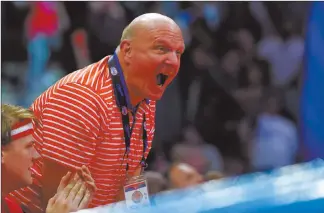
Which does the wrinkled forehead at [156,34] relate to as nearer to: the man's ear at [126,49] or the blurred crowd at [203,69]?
the man's ear at [126,49]

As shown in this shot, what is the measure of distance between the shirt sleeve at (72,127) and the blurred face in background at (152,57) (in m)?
0.08

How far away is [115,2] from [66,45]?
0.19m

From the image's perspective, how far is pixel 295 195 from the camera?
26.0 inches

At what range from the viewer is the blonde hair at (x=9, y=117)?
1091 mm

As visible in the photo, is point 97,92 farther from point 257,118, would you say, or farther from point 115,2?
point 257,118

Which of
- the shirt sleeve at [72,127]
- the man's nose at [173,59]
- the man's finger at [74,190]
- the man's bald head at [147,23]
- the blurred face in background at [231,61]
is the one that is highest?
the man's bald head at [147,23]

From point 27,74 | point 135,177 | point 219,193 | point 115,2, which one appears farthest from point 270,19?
point 219,193

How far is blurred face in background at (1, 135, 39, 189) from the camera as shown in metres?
1.10

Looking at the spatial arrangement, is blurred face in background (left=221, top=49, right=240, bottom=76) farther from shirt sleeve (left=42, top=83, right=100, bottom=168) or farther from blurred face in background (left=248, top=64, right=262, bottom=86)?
shirt sleeve (left=42, top=83, right=100, bottom=168)

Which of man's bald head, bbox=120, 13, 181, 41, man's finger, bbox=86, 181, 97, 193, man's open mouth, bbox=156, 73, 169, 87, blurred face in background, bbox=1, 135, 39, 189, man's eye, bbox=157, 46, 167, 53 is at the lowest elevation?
man's finger, bbox=86, 181, 97, 193

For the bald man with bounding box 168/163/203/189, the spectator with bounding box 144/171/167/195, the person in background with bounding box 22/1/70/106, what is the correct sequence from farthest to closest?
the person in background with bounding box 22/1/70/106, the bald man with bounding box 168/163/203/189, the spectator with bounding box 144/171/167/195

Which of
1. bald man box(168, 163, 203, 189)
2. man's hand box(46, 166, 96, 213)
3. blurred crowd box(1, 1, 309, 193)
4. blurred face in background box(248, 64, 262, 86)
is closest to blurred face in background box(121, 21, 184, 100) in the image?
man's hand box(46, 166, 96, 213)

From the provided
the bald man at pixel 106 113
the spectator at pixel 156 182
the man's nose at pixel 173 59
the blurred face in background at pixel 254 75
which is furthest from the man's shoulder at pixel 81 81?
the blurred face in background at pixel 254 75

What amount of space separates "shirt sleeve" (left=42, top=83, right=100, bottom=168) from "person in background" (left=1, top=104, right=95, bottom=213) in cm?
3
